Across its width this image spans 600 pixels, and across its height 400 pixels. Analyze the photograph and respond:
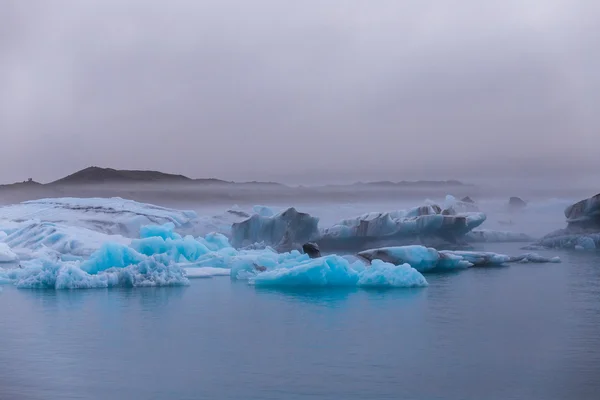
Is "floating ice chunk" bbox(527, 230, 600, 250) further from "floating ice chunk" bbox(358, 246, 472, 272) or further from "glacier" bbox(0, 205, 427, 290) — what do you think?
"glacier" bbox(0, 205, 427, 290)

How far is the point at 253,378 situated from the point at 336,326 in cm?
314

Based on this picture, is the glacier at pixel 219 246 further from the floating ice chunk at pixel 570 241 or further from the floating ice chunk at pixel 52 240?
the floating ice chunk at pixel 570 241

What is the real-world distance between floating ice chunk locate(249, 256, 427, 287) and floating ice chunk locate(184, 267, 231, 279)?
2.88 metres

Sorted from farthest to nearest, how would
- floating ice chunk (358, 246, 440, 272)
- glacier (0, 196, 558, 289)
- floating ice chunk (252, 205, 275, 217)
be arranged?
floating ice chunk (252, 205, 275, 217) → floating ice chunk (358, 246, 440, 272) → glacier (0, 196, 558, 289)

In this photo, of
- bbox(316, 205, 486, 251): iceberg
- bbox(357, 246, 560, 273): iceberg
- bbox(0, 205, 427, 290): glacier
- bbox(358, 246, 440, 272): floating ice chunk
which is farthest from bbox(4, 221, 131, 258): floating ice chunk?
bbox(358, 246, 440, 272): floating ice chunk

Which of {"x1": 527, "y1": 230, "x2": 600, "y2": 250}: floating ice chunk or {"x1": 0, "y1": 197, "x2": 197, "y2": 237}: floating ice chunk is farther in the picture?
{"x1": 0, "y1": 197, "x2": 197, "y2": 237}: floating ice chunk

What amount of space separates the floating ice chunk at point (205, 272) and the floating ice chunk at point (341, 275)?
2.88 metres

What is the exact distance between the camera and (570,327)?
10430 millimetres

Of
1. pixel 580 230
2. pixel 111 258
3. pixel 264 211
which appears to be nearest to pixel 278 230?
pixel 264 211

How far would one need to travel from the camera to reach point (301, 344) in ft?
30.2

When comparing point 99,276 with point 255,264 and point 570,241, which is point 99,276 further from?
point 570,241

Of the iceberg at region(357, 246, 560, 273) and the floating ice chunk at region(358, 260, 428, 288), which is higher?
the iceberg at region(357, 246, 560, 273)

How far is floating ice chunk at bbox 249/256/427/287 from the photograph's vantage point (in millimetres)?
14883

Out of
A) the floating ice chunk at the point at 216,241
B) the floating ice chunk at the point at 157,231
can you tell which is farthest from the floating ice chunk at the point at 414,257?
the floating ice chunk at the point at 157,231
